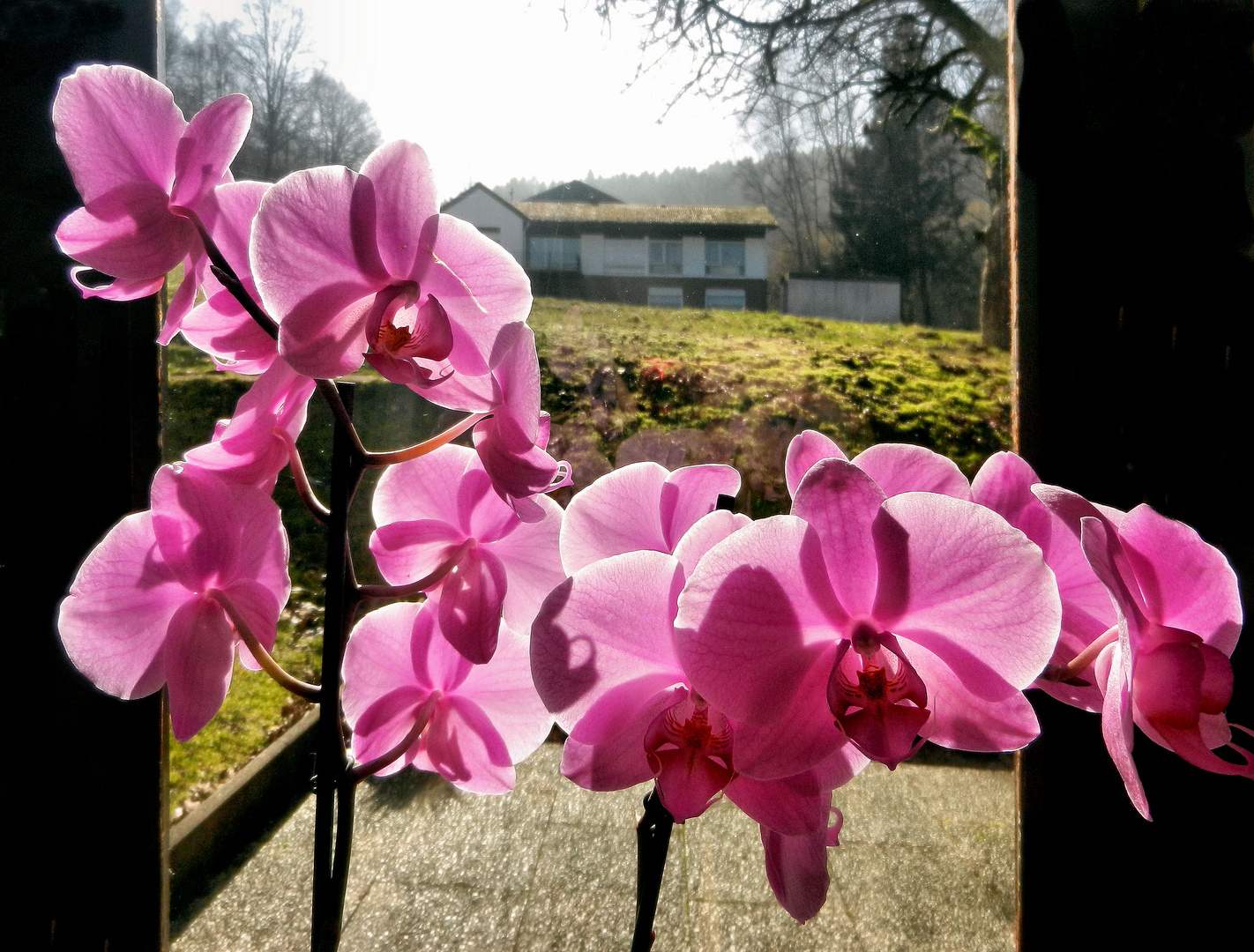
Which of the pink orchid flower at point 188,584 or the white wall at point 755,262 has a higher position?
the white wall at point 755,262

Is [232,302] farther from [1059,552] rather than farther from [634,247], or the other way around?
[634,247]

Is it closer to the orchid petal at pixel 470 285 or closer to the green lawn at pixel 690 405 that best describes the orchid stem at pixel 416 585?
the orchid petal at pixel 470 285

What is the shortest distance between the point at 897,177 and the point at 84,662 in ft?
3.80

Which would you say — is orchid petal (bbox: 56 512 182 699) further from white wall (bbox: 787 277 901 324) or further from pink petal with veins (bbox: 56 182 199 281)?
white wall (bbox: 787 277 901 324)

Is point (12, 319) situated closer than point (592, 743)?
No

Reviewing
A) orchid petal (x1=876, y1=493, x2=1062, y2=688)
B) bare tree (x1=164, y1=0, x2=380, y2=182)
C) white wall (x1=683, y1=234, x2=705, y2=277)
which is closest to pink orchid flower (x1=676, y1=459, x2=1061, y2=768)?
orchid petal (x1=876, y1=493, x2=1062, y2=688)

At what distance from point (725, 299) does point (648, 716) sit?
2.94 ft

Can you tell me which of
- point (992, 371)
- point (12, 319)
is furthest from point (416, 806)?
point (992, 371)

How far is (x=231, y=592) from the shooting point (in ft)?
0.72

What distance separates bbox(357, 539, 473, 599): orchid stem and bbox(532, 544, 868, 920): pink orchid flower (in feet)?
0.18

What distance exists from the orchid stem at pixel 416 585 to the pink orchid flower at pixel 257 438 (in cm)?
5

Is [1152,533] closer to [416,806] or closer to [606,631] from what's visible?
[606,631]

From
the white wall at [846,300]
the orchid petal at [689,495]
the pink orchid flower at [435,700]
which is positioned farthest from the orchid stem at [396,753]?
the white wall at [846,300]

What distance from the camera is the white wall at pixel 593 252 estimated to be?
3.14 feet
